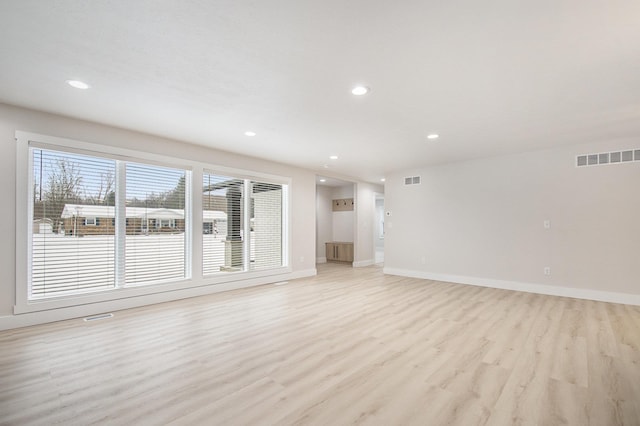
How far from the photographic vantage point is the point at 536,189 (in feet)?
17.9

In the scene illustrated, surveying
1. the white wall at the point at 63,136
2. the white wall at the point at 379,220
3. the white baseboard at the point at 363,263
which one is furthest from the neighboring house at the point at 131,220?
the white wall at the point at 379,220

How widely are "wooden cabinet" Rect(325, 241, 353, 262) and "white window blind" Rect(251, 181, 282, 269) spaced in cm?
330

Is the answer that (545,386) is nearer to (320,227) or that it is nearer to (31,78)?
(31,78)

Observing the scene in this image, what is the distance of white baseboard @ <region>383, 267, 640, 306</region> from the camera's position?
4668 millimetres

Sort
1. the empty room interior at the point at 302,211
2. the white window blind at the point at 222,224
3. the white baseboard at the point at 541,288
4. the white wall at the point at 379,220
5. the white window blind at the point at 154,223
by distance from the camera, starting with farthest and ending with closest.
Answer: the white wall at the point at 379,220, the white window blind at the point at 222,224, the white baseboard at the point at 541,288, the white window blind at the point at 154,223, the empty room interior at the point at 302,211

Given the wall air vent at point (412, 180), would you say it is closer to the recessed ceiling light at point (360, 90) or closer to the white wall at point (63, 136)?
the white wall at point (63, 136)

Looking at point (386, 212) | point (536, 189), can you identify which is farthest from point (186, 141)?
point (536, 189)

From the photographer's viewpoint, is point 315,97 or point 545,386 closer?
point 545,386

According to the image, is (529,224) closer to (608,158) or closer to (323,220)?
(608,158)

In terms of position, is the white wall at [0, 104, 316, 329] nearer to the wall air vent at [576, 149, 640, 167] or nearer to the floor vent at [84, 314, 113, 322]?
the floor vent at [84, 314, 113, 322]

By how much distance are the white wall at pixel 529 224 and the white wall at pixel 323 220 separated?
3203mm

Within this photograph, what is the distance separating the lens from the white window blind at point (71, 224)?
3.70 m

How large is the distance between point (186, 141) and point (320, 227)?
18.7ft

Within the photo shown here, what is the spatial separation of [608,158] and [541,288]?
242 cm
